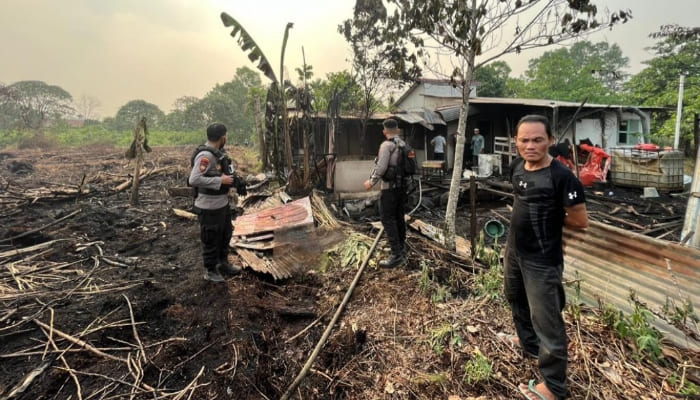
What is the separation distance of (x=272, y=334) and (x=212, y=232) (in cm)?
159

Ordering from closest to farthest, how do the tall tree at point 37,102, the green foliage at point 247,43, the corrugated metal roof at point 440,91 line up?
the green foliage at point 247,43, the corrugated metal roof at point 440,91, the tall tree at point 37,102

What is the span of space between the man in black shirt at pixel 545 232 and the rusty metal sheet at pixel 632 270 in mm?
1259

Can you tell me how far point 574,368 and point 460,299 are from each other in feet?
3.79

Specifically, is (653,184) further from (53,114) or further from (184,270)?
(53,114)

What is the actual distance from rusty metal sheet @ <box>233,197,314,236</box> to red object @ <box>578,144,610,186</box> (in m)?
11.0

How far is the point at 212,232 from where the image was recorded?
3.91 meters

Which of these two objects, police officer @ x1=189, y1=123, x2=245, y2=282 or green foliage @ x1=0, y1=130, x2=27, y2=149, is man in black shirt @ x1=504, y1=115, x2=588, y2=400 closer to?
police officer @ x1=189, y1=123, x2=245, y2=282

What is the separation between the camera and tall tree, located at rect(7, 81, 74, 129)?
27.3 meters

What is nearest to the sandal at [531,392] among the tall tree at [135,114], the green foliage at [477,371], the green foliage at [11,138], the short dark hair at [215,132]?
the green foliage at [477,371]

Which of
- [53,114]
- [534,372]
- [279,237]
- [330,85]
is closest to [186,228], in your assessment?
[279,237]

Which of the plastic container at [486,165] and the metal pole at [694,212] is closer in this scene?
the metal pole at [694,212]

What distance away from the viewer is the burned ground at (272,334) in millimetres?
2293

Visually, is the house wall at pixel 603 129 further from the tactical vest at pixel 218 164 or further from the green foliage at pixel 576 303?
the tactical vest at pixel 218 164

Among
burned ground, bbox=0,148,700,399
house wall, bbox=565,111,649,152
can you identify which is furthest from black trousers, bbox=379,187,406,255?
house wall, bbox=565,111,649,152
